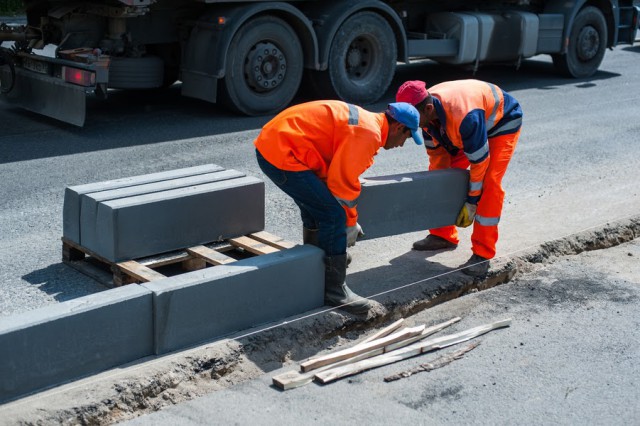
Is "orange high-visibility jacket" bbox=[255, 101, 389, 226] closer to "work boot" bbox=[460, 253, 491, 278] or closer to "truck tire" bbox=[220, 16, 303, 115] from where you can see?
"work boot" bbox=[460, 253, 491, 278]

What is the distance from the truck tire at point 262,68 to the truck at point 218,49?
0.5 inches

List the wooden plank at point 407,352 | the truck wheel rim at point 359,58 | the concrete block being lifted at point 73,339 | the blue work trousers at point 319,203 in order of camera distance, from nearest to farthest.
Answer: the concrete block being lifted at point 73,339 → the wooden plank at point 407,352 → the blue work trousers at point 319,203 → the truck wheel rim at point 359,58

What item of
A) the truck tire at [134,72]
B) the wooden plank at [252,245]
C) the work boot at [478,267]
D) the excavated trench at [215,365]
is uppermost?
the truck tire at [134,72]

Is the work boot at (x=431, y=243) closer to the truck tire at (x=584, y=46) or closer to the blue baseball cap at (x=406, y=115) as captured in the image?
the blue baseball cap at (x=406, y=115)

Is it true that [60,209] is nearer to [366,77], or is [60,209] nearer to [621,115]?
[366,77]

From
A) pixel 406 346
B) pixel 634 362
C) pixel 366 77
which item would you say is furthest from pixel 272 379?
pixel 366 77

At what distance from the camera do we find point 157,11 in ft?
38.7

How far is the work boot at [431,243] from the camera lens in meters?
7.58

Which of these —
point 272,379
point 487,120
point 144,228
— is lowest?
point 272,379

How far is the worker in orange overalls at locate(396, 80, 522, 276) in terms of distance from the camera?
673 cm

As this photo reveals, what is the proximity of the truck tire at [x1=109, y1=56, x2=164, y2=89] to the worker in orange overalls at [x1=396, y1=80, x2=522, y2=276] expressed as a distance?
17.1 ft

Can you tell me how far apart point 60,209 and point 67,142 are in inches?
97.4

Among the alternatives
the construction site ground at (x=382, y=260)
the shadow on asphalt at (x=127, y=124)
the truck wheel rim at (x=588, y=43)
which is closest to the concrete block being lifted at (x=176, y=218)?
the construction site ground at (x=382, y=260)

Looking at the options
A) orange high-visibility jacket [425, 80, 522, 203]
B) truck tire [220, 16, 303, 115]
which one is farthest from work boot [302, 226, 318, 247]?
truck tire [220, 16, 303, 115]
